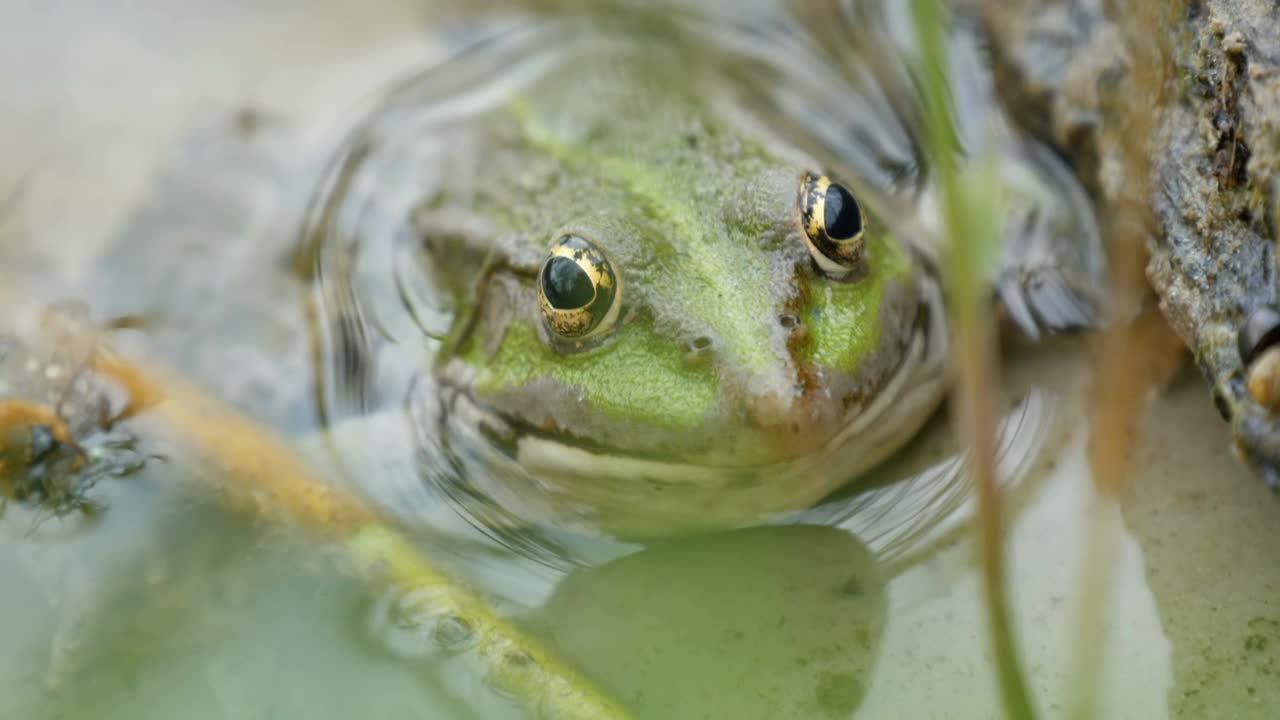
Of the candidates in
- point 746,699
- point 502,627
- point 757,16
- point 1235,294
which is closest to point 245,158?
point 757,16

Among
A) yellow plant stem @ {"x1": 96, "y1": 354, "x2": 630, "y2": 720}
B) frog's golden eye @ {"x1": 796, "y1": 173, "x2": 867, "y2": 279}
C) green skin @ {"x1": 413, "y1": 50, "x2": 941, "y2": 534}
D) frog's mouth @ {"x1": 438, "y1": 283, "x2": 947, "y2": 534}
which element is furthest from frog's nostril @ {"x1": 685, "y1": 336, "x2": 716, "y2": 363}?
yellow plant stem @ {"x1": 96, "y1": 354, "x2": 630, "y2": 720}

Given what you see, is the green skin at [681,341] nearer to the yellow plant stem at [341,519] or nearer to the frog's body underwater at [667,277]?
the frog's body underwater at [667,277]

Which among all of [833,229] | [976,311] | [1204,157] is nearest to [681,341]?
[833,229]

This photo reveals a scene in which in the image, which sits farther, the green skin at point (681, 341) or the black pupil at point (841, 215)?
the black pupil at point (841, 215)

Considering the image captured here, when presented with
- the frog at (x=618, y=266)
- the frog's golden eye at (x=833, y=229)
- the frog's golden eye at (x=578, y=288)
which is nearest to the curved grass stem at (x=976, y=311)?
the frog at (x=618, y=266)

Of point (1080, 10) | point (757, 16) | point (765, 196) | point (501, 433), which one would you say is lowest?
point (501, 433)

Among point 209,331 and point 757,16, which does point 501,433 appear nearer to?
point 209,331

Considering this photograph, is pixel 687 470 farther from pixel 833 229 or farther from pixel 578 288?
pixel 833 229

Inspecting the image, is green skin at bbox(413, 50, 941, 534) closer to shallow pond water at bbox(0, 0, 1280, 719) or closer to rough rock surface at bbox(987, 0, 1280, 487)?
shallow pond water at bbox(0, 0, 1280, 719)
